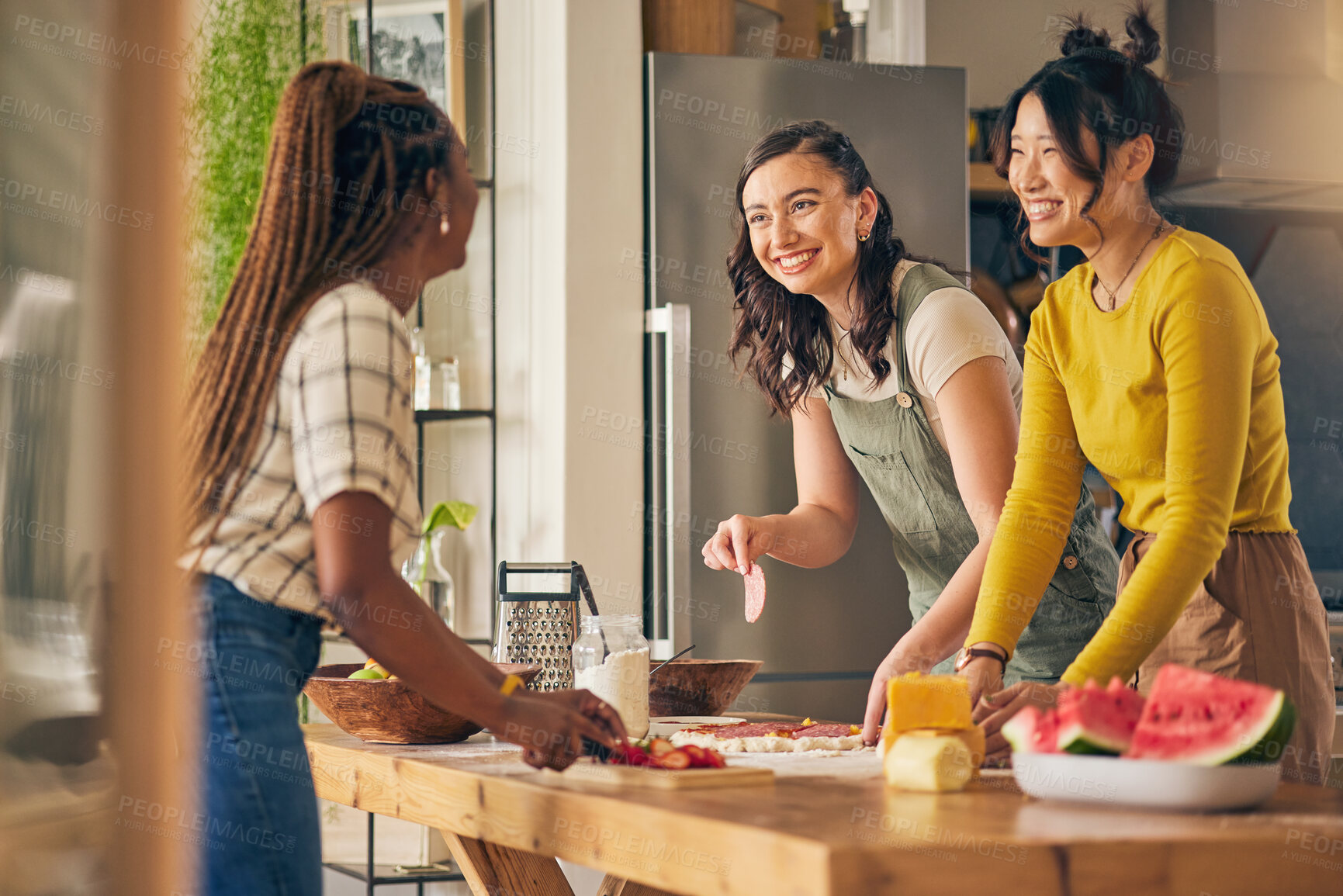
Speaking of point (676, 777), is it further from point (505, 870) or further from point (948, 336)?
point (948, 336)

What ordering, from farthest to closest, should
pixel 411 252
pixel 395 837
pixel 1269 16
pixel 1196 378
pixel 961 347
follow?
pixel 1269 16
pixel 395 837
pixel 961 347
pixel 1196 378
pixel 411 252

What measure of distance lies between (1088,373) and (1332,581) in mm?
2477

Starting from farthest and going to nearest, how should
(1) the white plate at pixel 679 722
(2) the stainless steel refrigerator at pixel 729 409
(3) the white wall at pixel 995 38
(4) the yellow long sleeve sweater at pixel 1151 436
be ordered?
(3) the white wall at pixel 995 38
(2) the stainless steel refrigerator at pixel 729 409
(1) the white plate at pixel 679 722
(4) the yellow long sleeve sweater at pixel 1151 436

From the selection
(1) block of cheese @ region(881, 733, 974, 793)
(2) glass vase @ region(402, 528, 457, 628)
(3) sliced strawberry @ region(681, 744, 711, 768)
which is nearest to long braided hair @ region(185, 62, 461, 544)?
(3) sliced strawberry @ region(681, 744, 711, 768)

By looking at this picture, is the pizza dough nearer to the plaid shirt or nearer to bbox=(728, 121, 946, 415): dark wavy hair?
the plaid shirt

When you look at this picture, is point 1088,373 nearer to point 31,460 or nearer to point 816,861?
point 816,861

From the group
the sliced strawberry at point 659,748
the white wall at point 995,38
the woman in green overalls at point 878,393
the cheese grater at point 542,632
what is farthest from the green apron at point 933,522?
the white wall at point 995,38

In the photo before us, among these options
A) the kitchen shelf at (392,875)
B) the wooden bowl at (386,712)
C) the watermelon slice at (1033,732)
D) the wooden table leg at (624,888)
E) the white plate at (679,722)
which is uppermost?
the watermelon slice at (1033,732)

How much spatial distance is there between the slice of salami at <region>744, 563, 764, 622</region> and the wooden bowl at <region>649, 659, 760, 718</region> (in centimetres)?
12

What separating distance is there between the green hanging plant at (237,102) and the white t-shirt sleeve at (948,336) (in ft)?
5.73

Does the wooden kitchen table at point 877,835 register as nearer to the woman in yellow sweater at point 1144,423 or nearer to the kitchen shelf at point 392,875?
the woman in yellow sweater at point 1144,423

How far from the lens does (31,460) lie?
0.33 metres

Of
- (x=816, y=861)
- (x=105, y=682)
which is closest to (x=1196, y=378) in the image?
(x=816, y=861)

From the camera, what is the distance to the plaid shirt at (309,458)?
41.3 inches
